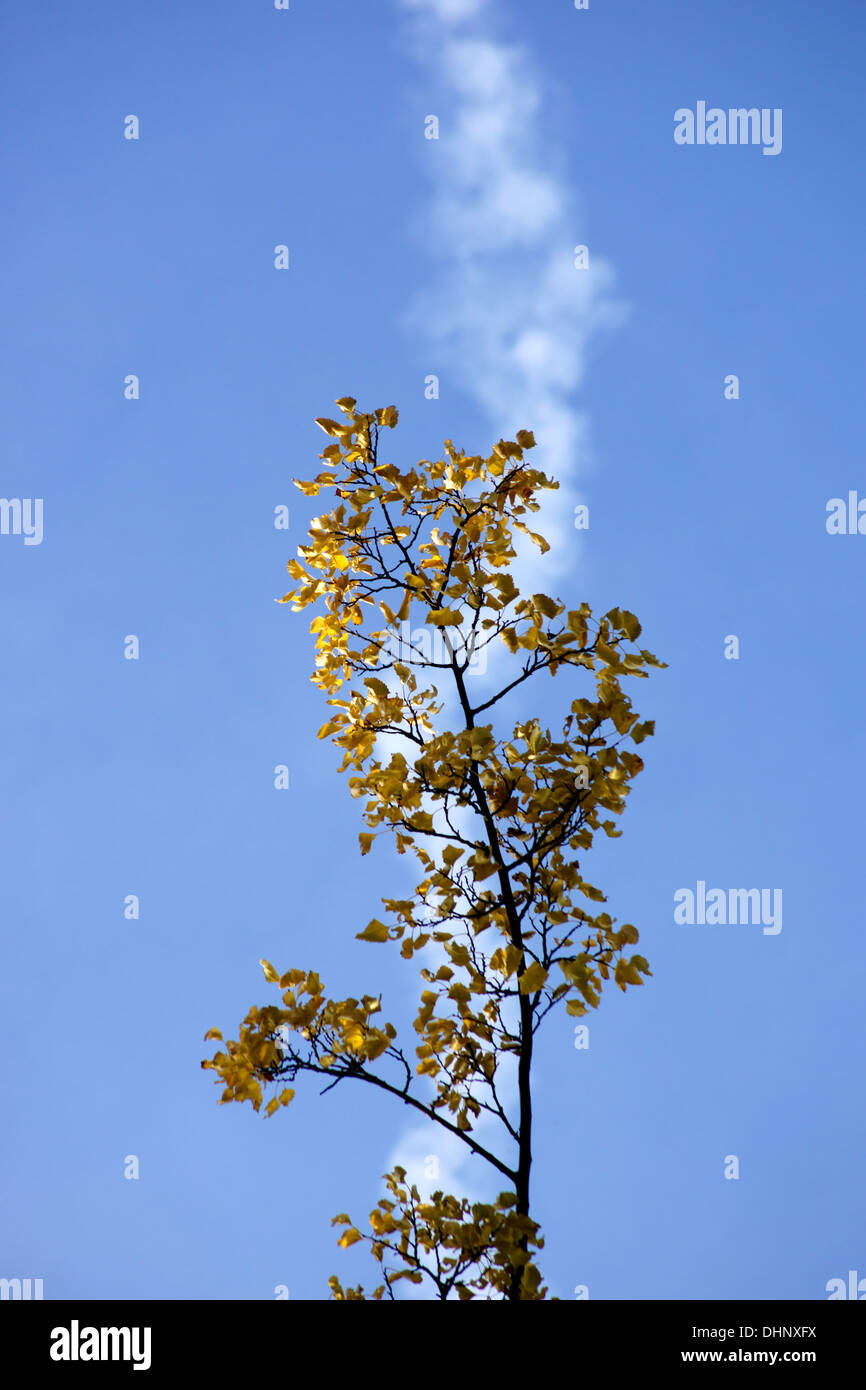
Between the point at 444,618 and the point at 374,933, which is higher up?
the point at 444,618

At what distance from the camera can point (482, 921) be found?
8.42 feet

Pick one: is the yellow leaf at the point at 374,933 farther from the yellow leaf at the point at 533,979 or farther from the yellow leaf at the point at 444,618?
the yellow leaf at the point at 444,618

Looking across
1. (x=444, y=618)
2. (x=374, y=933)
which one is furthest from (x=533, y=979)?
(x=444, y=618)

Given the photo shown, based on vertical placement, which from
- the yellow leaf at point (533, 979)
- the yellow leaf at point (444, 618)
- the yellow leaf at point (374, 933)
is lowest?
the yellow leaf at point (533, 979)

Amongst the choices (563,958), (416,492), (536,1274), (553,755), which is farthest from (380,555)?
(536,1274)

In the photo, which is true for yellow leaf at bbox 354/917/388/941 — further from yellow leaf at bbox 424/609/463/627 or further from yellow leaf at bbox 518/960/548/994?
yellow leaf at bbox 424/609/463/627

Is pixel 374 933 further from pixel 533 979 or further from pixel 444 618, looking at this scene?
pixel 444 618

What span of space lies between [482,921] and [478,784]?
420 millimetres

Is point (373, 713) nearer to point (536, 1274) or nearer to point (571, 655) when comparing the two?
point (571, 655)

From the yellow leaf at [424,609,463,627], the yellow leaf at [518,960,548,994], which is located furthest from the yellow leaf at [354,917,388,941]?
the yellow leaf at [424,609,463,627]

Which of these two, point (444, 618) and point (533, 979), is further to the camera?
point (444, 618)

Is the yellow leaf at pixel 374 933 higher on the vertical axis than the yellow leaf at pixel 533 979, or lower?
higher

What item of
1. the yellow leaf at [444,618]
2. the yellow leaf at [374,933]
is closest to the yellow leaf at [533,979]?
the yellow leaf at [374,933]
